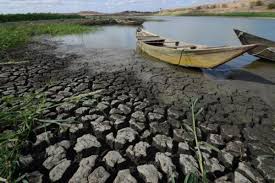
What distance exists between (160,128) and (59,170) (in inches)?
68.3

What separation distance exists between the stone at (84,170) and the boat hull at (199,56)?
190 inches

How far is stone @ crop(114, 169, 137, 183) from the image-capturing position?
2.72 meters

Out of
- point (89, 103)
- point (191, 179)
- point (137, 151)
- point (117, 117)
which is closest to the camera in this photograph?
point (191, 179)

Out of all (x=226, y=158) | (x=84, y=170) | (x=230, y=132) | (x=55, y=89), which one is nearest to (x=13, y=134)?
(x=84, y=170)

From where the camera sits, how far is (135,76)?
728 centimetres

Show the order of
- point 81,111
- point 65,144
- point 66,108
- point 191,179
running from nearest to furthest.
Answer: point 191,179 → point 65,144 → point 81,111 → point 66,108

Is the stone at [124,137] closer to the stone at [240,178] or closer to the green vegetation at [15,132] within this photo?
the green vegetation at [15,132]

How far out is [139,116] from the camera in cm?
431

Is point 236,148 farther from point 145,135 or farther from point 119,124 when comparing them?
point 119,124

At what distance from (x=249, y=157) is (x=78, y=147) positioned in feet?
7.89

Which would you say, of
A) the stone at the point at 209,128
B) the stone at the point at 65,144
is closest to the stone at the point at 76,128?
the stone at the point at 65,144

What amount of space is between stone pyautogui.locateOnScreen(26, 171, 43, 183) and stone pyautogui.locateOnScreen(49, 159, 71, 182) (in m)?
0.11

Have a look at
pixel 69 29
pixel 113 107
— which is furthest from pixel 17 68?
pixel 69 29

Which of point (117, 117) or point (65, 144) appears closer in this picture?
point (65, 144)
